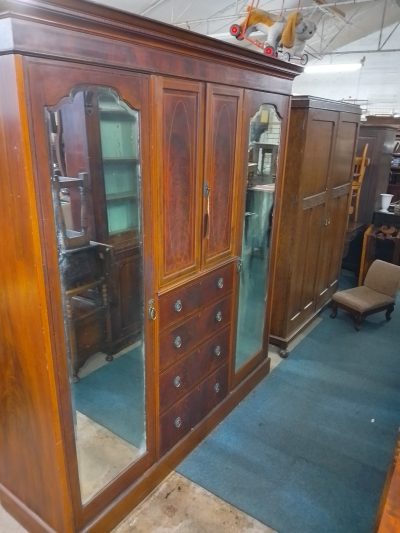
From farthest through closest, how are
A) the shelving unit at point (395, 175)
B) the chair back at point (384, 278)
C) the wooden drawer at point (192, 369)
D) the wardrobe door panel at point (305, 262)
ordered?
the shelving unit at point (395, 175), the chair back at point (384, 278), the wardrobe door panel at point (305, 262), the wooden drawer at point (192, 369)

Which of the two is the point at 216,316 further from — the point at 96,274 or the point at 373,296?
the point at 373,296

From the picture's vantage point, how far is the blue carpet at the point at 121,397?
1726 millimetres

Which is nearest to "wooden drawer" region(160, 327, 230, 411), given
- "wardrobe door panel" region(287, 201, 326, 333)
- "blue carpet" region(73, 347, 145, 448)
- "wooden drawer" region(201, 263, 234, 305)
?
"blue carpet" region(73, 347, 145, 448)

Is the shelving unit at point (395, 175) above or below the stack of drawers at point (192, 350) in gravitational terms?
above

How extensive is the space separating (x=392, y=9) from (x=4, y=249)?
865cm

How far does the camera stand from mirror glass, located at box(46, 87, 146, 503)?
1.36 m

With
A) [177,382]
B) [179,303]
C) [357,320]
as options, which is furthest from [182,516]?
[357,320]

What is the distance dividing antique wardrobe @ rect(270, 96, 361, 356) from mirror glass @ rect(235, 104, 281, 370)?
18 centimetres

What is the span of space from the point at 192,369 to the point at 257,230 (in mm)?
952

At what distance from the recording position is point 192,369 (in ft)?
6.50

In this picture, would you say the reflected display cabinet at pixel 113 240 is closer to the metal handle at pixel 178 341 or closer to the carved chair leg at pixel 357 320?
the metal handle at pixel 178 341

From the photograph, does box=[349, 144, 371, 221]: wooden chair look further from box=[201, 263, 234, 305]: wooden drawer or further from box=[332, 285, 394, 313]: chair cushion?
box=[201, 263, 234, 305]: wooden drawer

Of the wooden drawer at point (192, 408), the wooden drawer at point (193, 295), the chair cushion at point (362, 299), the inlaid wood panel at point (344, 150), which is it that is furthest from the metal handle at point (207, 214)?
the chair cushion at point (362, 299)

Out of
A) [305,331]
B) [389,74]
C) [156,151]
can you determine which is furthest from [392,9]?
[156,151]
